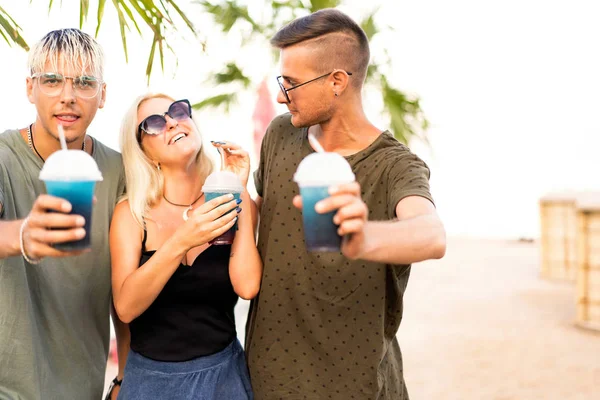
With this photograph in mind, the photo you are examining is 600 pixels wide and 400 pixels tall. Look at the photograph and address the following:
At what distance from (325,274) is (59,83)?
1.20 meters

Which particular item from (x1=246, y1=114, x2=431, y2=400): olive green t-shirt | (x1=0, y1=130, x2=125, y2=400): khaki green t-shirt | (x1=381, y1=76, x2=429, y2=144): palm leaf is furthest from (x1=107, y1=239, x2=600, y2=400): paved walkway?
(x1=0, y1=130, x2=125, y2=400): khaki green t-shirt

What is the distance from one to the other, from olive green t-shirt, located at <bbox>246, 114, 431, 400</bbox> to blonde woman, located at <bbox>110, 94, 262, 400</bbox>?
0.33ft

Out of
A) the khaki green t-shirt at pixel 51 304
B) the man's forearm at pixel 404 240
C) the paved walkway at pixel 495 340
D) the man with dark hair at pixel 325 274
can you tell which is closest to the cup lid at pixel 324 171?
the man's forearm at pixel 404 240

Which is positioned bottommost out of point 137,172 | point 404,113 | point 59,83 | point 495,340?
point 495,340

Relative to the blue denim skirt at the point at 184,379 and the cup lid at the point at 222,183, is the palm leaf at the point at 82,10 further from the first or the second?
the blue denim skirt at the point at 184,379

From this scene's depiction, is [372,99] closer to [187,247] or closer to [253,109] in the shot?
[253,109]

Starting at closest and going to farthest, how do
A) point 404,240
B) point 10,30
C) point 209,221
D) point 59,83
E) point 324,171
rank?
point 324,171
point 404,240
point 209,221
point 59,83
point 10,30

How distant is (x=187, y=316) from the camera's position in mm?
2396

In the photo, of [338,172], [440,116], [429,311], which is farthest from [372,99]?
[440,116]

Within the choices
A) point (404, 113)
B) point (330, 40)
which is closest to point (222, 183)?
point (330, 40)

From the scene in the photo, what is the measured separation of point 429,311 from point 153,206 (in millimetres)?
8271

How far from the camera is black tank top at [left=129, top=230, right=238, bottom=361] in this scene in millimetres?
2377

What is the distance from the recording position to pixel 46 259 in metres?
2.37

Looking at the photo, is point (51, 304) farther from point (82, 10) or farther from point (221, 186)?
point (82, 10)
